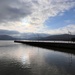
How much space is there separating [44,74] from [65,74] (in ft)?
6.58

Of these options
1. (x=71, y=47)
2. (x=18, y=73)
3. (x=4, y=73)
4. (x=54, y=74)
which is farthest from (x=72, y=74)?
(x=71, y=47)

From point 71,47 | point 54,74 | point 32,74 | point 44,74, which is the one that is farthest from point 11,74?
point 71,47

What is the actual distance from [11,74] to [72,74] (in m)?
5.88

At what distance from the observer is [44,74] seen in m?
13.9

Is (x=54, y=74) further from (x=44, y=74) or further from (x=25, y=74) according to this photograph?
(x=25, y=74)

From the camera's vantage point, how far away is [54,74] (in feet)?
45.3

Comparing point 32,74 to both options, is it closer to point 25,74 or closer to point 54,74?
point 25,74

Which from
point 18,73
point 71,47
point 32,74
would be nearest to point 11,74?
point 18,73

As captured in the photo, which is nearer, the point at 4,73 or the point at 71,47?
the point at 4,73

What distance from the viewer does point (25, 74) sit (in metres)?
14.2

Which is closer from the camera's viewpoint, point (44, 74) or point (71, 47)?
point (44, 74)

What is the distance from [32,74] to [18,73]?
1.54 m

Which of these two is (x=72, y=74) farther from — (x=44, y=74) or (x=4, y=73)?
(x=4, y=73)

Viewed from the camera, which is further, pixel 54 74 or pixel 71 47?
pixel 71 47
